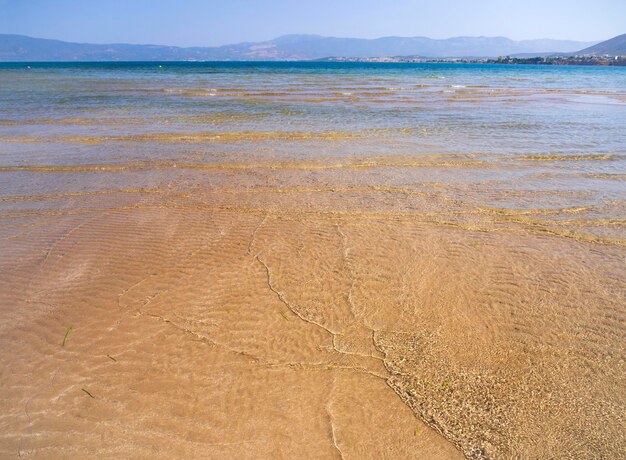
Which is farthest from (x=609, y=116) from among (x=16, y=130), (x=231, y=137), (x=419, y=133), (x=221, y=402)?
(x=16, y=130)

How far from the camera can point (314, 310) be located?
175 inches

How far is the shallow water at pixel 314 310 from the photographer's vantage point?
310 cm

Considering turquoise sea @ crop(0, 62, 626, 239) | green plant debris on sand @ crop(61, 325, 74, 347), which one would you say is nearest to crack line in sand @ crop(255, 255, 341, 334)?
green plant debris on sand @ crop(61, 325, 74, 347)

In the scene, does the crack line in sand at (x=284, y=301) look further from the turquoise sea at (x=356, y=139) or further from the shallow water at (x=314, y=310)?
the turquoise sea at (x=356, y=139)

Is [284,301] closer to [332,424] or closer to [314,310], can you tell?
[314,310]

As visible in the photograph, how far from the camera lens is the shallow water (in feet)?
10.2

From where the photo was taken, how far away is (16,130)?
1480cm

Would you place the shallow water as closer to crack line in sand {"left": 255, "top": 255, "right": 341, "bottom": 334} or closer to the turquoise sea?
crack line in sand {"left": 255, "top": 255, "right": 341, "bottom": 334}

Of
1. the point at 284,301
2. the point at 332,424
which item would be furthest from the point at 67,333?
the point at 332,424

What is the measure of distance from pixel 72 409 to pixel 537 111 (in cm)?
2286

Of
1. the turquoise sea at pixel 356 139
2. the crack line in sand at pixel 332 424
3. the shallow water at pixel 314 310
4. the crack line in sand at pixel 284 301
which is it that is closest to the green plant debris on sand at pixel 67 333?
the shallow water at pixel 314 310

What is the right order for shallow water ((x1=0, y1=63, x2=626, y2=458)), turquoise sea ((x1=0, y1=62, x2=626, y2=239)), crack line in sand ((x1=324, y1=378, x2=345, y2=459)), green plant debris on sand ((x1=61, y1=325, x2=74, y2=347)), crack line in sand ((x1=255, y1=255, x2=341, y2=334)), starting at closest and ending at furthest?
crack line in sand ((x1=324, y1=378, x2=345, y2=459))
shallow water ((x1=0, y1=63, x2=626, y2=458))
green plant debris on sand ((x1=61, y1=325, x2=74, y2=347))
crack line in sand ((x1=255, y1=255, x2=341, y2=334))
turquoise sea ((x1=0, y1=62, x2=626, y2=239))

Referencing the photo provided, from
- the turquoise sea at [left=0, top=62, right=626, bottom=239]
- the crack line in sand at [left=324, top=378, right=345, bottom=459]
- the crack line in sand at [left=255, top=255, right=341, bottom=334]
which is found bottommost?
the crack line in sand at [left=324, top=378, right=345, bottom=459]

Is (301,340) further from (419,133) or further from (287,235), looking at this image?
(419,133)
